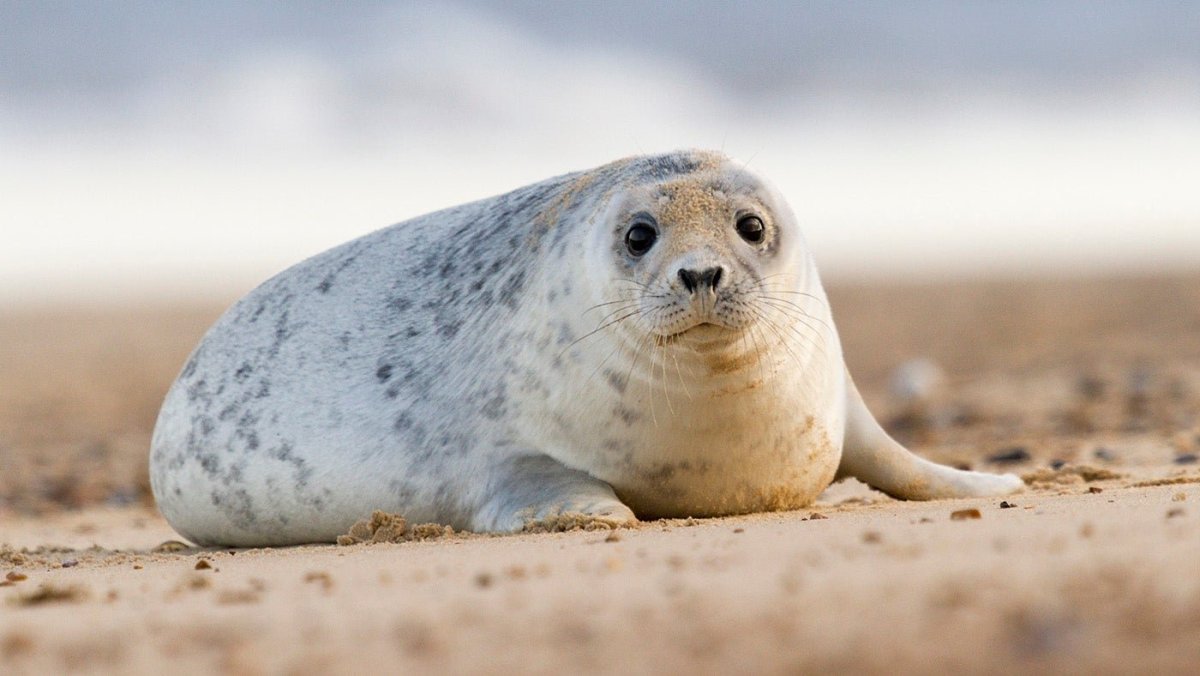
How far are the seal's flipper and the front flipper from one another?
104cm

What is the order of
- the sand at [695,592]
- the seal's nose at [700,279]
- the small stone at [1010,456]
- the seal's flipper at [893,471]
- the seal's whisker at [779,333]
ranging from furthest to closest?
the small stone at [1010,456], the seal's flipper at [893,471], the seal's whisker at [779,333], the seal's nose at [700,279], the sand at [695,592]

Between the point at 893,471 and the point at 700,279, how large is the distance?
1.47m

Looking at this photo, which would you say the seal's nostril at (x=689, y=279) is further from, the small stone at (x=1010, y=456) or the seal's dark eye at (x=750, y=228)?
the small stone at (x=1010, y=456)

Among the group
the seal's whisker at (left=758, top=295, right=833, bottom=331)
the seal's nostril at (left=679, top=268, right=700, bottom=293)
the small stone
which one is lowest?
the small stone

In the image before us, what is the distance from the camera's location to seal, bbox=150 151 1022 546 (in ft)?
15.3

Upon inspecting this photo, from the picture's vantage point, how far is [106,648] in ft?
9.21

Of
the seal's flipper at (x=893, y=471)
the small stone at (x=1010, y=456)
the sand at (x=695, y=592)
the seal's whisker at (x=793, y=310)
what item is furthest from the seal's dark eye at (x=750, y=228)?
the small stone at (x=1010, y=456)

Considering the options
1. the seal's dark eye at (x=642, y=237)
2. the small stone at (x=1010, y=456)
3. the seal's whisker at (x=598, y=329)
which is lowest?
the small stone at (x=1010, y=456)

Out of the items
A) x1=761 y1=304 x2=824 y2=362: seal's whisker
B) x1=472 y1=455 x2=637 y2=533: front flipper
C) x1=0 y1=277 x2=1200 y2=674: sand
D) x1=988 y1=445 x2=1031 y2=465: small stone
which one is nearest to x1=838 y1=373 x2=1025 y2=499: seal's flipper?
x1=0 y1=277 x2=1200 y2=674: sand

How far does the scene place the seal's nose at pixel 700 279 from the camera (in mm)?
4371

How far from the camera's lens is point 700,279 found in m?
4.37

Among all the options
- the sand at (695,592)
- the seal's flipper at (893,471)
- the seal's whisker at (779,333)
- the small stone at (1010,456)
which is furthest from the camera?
the small stone at (1010,456)

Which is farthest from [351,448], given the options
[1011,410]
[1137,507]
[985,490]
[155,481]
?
[1011,410]

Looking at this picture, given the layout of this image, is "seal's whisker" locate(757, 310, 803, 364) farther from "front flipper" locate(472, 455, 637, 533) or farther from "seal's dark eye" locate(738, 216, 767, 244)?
"front flipper" locate(472, 455, 637, 533)
